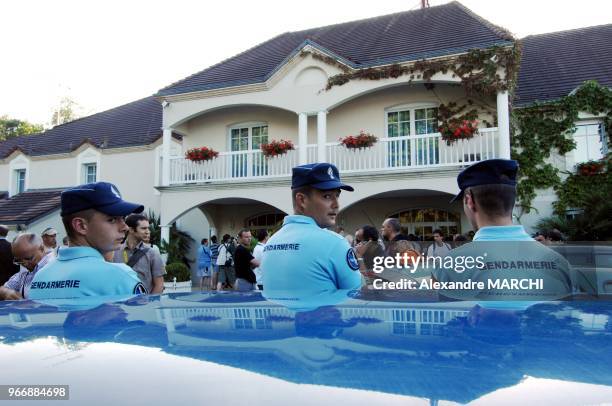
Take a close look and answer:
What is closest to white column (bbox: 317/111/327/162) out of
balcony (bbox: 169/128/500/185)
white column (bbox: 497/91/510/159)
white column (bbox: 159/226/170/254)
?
balcony (bbox: 169/128/500/185)

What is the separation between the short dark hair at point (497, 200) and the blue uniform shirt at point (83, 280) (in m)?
1.78

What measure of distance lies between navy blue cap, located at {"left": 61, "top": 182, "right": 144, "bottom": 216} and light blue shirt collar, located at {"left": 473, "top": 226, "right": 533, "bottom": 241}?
1.93 metres

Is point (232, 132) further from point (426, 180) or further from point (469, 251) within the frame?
point (469, 251)

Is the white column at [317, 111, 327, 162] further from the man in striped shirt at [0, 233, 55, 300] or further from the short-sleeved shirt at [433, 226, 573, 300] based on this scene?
the short-sleeved shirt at [433, 226, 573, 300]

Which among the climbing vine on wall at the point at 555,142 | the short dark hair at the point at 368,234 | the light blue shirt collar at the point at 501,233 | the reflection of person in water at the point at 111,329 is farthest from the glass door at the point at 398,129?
the reflection of person in water at the point at 111,329

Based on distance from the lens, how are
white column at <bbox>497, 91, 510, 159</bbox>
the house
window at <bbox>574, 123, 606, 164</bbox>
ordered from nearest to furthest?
white column at <bbox>497, 91, 510, 159</bbox>
the house
window at <bbox>574, 123, 606, 164</bbox>

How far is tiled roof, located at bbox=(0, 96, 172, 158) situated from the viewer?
2027cm

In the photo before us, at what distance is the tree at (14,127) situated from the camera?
42.3 m

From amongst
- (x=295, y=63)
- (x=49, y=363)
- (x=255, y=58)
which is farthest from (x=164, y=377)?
(x=255, y=58)

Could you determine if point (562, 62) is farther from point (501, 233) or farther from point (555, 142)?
point (501, 233)

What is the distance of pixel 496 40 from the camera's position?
12.5m

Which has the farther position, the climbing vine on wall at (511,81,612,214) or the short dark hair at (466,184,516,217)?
the climbing vine on wall at (511,81,612,214)

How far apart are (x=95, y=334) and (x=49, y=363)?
0.78 feet

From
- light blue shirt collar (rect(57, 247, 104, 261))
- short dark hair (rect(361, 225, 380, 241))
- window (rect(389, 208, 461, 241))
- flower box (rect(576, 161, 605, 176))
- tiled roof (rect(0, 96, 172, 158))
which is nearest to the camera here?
light blue shirt collar (rect(57, 247, 104, 261))
